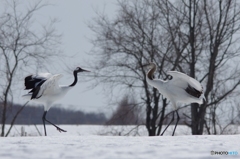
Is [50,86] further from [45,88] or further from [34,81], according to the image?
[34,81]

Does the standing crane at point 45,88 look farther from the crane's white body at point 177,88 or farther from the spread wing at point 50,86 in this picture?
the crane's white body at point 177,88

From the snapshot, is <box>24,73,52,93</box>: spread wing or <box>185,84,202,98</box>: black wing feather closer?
→ <box>24,73,52,93</box>: spread wing

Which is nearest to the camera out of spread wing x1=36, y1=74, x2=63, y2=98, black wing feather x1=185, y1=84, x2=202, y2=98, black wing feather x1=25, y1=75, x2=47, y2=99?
spread wing x1=36, y1=74, x2=63, y2=98

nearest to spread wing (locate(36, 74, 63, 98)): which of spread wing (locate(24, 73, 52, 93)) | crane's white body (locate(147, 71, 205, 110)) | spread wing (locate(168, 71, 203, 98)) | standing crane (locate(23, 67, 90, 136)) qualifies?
standing crane (locate(23, 67, 90, 136))

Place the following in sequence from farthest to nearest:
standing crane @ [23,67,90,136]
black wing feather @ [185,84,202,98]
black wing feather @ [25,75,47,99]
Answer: black wing feather @ [185,84,202,98] < black wing feather @ [25,75,47,99] < standing crane @ [23,67,90,136]

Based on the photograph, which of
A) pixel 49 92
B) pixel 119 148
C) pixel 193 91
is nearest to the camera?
pixel 119 148

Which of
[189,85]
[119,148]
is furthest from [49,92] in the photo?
[119,148]

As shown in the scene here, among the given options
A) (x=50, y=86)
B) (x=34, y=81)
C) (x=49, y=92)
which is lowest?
(x=49, y=92)

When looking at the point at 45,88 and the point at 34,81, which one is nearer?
the point at 45,88

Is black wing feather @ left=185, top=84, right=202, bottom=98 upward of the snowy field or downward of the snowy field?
upward

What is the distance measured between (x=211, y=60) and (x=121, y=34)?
3.10 metres

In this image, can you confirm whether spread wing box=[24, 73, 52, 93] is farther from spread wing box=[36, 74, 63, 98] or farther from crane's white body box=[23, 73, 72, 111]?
spread wing box=[36, 74, 63, 98]

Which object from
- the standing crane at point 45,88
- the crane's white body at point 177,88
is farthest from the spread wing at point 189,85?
the standing crane at point 45,88

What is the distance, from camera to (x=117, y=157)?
773 cm
